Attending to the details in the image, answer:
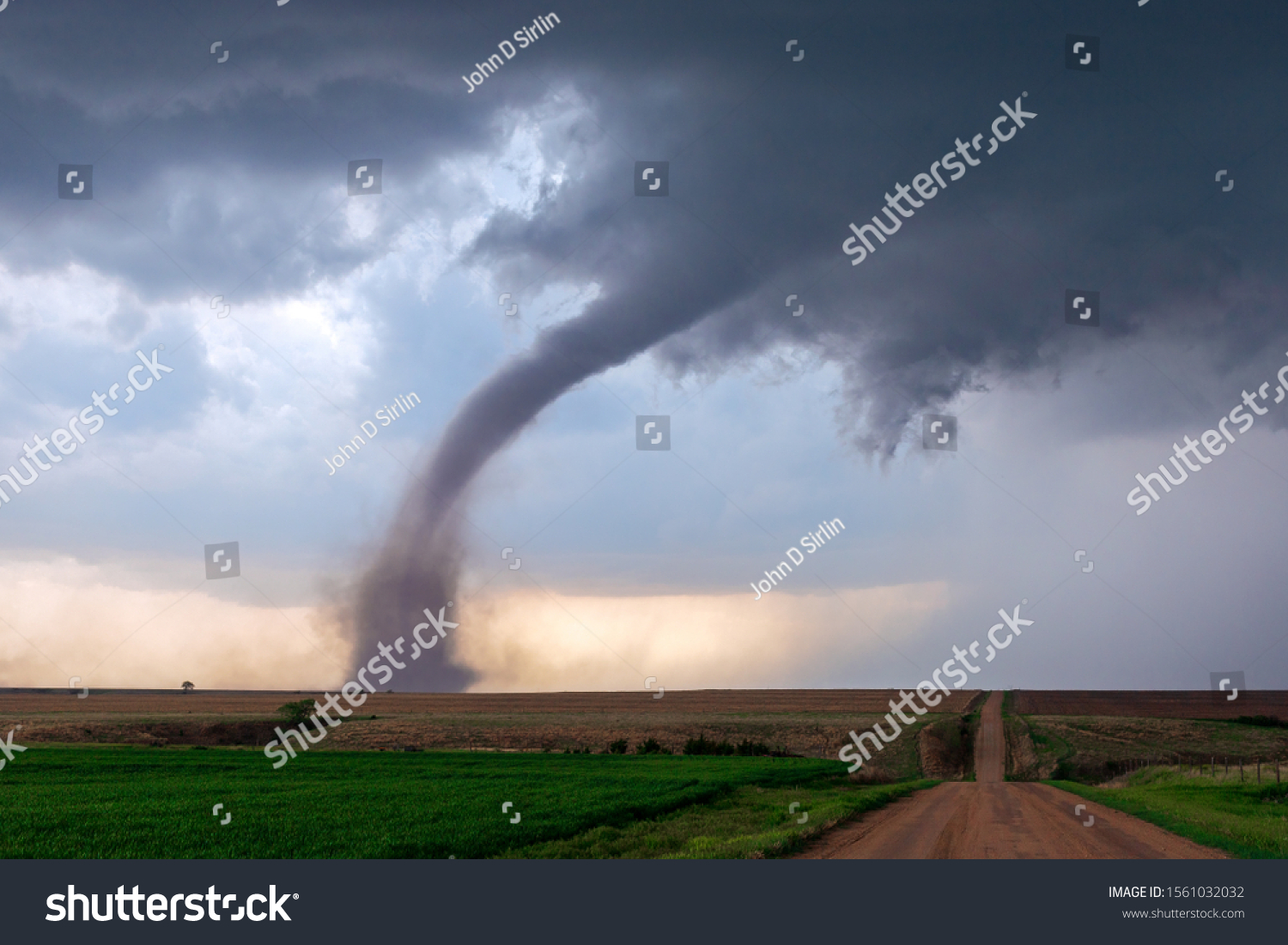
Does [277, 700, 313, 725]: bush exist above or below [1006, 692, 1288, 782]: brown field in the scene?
above

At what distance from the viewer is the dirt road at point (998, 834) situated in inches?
867

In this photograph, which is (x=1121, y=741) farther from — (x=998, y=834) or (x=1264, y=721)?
(x=998, y=834)

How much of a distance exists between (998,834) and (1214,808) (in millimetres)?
15812

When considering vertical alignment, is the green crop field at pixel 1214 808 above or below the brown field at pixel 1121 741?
below

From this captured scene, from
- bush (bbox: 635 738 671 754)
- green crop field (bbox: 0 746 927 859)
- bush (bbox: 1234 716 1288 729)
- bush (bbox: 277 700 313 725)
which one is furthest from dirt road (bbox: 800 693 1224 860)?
bush (bbox: 1234 716 1288 729)

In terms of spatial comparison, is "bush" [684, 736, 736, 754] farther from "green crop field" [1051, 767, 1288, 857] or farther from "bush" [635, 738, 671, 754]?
"green crop field" [1051, 767, 1288, 857]

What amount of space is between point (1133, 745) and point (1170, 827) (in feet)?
227

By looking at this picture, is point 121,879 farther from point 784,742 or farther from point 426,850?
point 784,742

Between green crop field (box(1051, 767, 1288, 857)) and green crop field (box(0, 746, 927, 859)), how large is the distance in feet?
33.3

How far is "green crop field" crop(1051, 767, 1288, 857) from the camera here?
79.8ft

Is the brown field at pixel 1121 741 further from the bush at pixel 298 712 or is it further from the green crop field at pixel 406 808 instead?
the bush at pixel 298 712

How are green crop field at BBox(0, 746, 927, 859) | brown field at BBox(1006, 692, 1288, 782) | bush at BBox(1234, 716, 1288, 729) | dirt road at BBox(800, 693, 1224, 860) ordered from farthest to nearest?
bush at BBox(1234, 716, 1288, 729), brown field at BBox(1006, 692, 1288, 782), green crop field at BBox(0, 746, 927, 859), dirt road at BBox(800, 693, 1224, 860)

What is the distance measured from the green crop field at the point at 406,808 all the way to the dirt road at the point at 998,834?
154cm

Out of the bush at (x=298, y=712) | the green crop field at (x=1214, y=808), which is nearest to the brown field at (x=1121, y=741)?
the green crop field at (x=1214, y=808)
